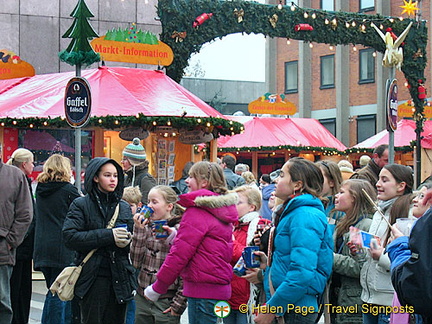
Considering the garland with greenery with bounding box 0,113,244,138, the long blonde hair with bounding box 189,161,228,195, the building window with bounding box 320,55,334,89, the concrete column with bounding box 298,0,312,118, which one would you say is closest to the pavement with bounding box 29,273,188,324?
the garland with greenery with bounding box 0,113,244,138

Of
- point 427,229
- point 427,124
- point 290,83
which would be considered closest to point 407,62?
point 427,124

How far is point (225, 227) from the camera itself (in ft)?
20.4

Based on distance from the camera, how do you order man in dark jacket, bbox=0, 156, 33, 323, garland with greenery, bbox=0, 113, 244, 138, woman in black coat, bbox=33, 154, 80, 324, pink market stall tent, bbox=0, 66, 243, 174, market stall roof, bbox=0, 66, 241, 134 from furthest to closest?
market stall roof, bbox=0, 66, 241, 134
pink market stall tent, bbox=0, 66, 243, 174
garland with greenery, bbox=0, 113, 244, 138
woman in black coat, bbox=33, 154, 80, 324
man in dark jacket, bbox=0, 156, 33, 323

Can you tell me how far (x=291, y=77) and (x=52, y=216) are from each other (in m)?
35.0

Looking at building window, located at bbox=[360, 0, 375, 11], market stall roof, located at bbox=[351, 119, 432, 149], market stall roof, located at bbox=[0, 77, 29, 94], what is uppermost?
building window, located at bbox=[360, 0, 375, 11]

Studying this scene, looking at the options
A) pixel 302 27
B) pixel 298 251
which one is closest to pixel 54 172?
pixel 298 251

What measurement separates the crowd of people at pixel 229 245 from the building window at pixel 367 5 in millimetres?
32873

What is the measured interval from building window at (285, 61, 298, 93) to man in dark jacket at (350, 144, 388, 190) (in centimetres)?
3259

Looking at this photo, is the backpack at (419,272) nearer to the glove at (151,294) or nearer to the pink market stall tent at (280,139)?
the glove at (151,294)

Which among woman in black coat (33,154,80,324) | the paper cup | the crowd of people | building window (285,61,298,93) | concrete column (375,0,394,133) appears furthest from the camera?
building window (285,61,298,93)

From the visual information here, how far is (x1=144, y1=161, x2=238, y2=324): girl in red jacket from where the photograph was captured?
599cm

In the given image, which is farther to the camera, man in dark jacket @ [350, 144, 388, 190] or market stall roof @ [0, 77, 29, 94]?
market stall roof @ [0, 77, 29, 94]

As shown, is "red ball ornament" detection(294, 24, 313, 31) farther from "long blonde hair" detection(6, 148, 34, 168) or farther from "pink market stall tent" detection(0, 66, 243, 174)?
"long blonde hair" detection(6, 148, 34, 168)

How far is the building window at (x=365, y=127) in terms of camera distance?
125 ft
